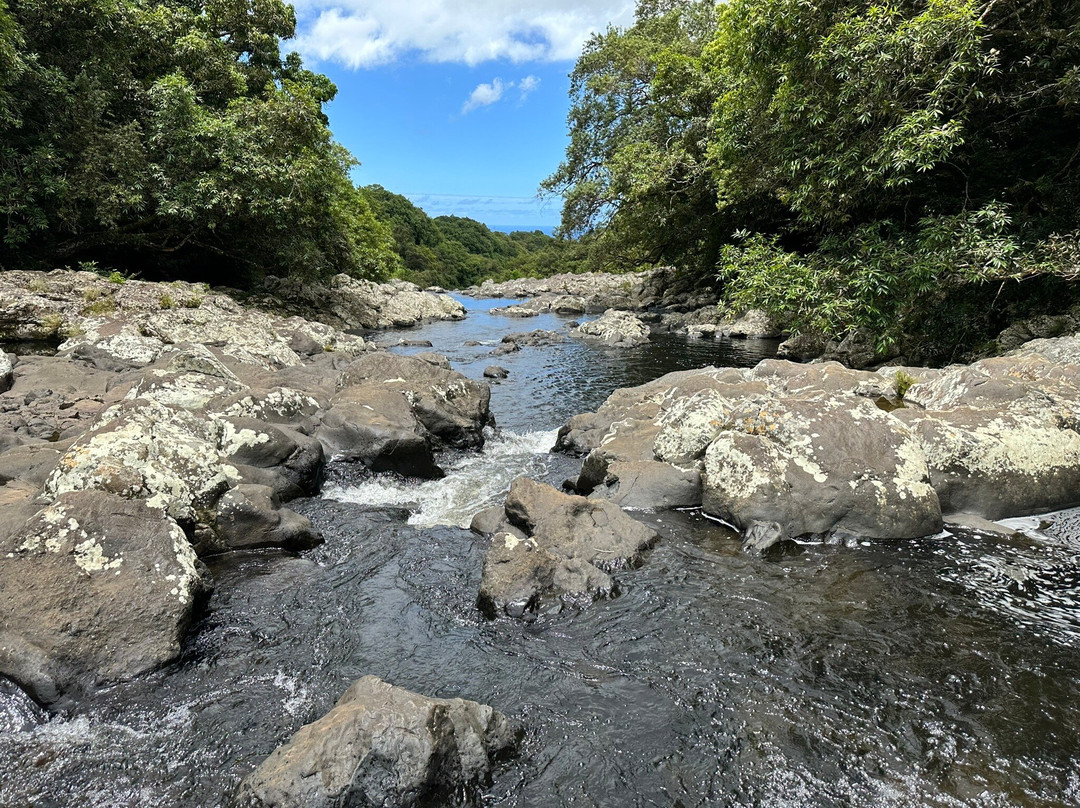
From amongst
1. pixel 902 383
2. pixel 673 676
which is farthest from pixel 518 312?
pixel 673 676

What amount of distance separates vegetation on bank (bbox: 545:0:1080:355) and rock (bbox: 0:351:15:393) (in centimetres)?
1594

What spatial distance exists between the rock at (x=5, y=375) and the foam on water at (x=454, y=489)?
7315 mm

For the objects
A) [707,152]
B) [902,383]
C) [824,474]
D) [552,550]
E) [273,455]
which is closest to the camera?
[552,550]

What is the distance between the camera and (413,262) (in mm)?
115375

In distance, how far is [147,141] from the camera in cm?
2322

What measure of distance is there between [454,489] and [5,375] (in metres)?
9.43

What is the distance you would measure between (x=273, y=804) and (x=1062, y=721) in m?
5.94

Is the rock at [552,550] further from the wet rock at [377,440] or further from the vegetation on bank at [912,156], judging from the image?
the vegetation on bank at [912,156]

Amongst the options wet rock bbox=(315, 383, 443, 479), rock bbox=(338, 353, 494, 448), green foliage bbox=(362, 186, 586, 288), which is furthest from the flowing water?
green foliage bbox=(362, 186, 586, 288)

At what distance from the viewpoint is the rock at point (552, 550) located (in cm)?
656

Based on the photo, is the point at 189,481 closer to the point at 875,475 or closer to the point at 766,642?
the point at 766,642

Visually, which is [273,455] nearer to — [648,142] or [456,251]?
[648,142]

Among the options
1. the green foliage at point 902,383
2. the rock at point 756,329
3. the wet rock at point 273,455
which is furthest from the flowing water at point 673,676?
the rock at point 756,329

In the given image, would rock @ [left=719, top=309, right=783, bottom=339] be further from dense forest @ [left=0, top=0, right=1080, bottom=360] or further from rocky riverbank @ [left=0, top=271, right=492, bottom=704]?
rocky riverbank @ [left=0, top=271, right=492, bottom=704]
